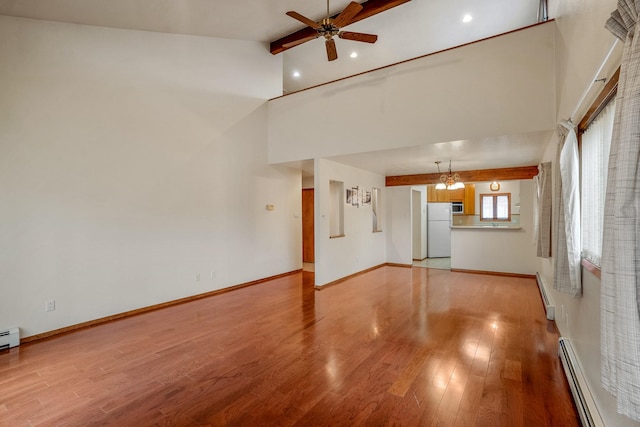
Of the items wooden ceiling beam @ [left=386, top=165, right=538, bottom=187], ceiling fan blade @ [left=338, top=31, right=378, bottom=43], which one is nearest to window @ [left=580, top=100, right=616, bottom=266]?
ceiling fan blade @ [left=338, top=31, right=378, bottom=43]

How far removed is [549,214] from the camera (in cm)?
387

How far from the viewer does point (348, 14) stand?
3291mm

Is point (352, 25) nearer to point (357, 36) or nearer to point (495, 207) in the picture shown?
point (357, 36)

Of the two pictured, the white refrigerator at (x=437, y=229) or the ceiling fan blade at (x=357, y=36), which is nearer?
the ceiling fan blade at (x=357, y=36)

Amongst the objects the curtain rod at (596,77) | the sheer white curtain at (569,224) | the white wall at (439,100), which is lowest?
the sheer white curtain at (569,224)

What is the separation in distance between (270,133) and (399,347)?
4738mm

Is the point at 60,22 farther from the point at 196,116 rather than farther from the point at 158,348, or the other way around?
the point at 158,348

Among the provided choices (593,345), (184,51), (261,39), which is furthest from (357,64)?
(593,345)

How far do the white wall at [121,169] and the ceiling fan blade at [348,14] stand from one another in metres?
2.77

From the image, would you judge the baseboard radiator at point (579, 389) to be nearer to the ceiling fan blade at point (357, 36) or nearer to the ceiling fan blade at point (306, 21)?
the ceiling fan blade at point (357, 36)

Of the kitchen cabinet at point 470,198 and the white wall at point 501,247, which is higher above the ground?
the kitchen cabinet at point 470,198

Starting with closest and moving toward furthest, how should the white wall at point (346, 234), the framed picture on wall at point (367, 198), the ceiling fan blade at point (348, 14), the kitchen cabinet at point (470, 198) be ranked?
the ceiling fan blade at point (348, 14) → the white wall at point (346, 234) → the framed picture on wall at point (367, 198) → the kitchen cabinet at point (470, 198)

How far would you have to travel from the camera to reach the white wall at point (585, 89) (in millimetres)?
1779

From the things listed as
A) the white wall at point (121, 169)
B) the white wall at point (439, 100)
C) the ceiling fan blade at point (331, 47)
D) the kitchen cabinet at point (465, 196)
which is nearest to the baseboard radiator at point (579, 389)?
the white wall at point (439, 100)
